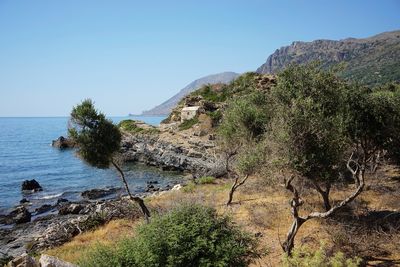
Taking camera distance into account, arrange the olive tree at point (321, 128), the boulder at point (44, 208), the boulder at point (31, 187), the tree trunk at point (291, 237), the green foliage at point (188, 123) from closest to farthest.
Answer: the olive tree at point (321, 128) < the tree trunk at point (291, 237) < the boulder at point (44, 208) < the boulder at point (31, 187) < the green foliage at point (188, 123)

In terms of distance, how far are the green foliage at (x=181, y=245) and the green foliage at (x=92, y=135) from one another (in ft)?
39.6

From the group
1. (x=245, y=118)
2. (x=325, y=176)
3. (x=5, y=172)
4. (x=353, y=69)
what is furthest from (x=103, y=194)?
(x=353, y=69)

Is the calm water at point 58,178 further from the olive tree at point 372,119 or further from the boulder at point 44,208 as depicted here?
the olive tree at point 372,119

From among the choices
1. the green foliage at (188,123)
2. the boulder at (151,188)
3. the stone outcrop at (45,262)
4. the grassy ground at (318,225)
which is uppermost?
the green foliage at (188,123)

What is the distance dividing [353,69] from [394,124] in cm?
20270

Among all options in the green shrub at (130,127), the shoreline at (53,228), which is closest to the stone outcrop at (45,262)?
the shoreline at (53,228)

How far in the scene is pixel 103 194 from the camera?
3825 cm

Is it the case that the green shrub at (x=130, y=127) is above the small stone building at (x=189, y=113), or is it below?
below

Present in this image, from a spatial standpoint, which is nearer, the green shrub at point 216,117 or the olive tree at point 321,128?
the olive tree at point 321,128

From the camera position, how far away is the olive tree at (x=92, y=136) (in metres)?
21.4

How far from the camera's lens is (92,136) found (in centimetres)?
2150

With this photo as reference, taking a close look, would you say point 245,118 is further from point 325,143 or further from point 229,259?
point 229,259

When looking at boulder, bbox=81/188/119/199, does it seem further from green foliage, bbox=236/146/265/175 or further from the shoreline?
green foliage, bbox=236/146/265/175

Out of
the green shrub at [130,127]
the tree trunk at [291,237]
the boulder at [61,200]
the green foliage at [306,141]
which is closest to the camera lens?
the green foliage at [306,141]
